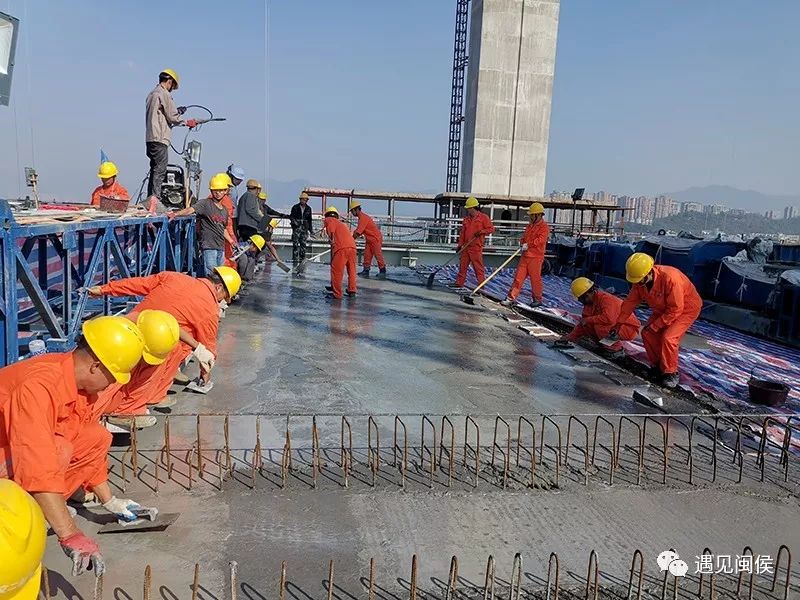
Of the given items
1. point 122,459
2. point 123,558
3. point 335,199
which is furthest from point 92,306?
point 335,199

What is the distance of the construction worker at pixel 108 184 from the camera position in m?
8.10

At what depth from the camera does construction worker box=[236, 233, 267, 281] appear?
10150 millimetres

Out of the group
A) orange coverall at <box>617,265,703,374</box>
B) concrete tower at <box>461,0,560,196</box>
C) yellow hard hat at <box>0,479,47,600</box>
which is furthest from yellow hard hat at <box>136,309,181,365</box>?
concrete tower at <box>461,0,560,196</box>

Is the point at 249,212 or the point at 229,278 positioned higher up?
the point at 249,212

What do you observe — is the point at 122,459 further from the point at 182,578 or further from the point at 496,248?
the point at 496,248

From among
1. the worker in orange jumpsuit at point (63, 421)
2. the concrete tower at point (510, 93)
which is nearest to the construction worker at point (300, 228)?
the concrete tower at point (510, 93)

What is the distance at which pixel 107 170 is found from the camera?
8.12 metres

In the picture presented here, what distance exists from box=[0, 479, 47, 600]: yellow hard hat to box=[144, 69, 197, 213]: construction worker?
6.37 metres

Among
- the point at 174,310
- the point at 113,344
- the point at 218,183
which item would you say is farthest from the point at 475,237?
the point at 113,344

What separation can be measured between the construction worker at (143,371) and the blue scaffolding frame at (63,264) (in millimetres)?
595

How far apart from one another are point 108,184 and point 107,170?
7.8 inches

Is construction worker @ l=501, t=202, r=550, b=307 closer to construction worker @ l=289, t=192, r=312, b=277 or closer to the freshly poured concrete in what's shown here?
the freshly poured concrete

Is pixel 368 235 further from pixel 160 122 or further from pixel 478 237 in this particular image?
pixel 160 122

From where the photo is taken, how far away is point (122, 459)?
12.2ft
